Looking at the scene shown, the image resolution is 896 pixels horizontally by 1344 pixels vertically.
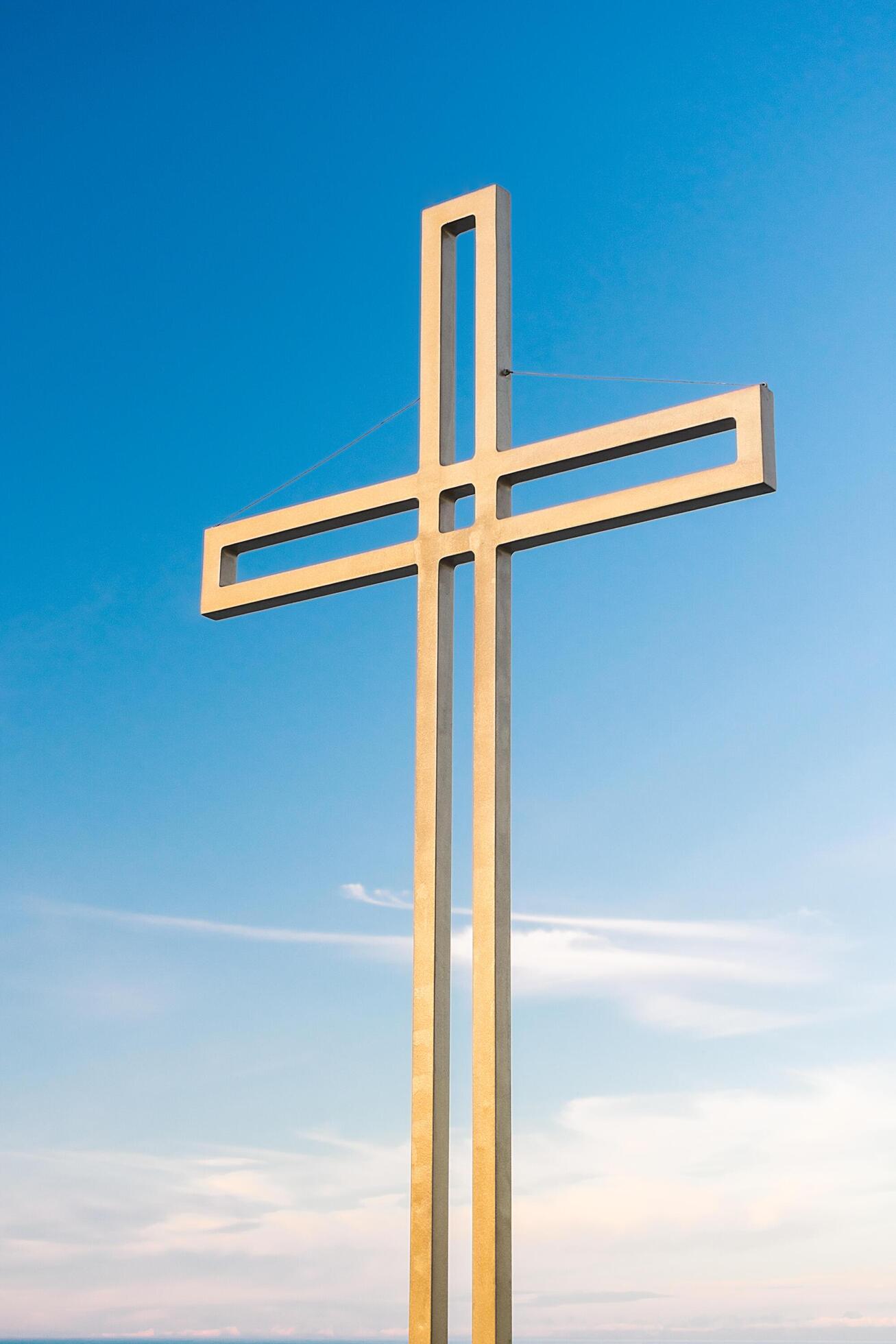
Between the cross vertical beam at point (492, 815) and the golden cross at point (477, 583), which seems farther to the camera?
the golden cross at point (477, 583)

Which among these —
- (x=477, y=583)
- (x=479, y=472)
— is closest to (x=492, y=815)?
(x=477, y=583)

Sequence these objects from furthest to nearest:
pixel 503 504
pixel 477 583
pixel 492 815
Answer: pixel 503 504 < pixel 477 583 < pixel 492 815

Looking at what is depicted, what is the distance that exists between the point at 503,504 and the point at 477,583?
0.34 metres

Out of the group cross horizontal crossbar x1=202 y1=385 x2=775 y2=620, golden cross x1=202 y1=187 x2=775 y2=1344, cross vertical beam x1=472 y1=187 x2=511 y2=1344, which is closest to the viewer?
cross vertical beam x1=472 y1=187 x2=511 y2=1344

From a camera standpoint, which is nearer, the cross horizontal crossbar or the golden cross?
the golden cross

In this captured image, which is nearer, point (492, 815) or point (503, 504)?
point (492, 815)

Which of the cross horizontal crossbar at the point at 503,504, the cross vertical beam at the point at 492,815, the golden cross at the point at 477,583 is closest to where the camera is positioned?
the cross vertical beam at the point at 492,815

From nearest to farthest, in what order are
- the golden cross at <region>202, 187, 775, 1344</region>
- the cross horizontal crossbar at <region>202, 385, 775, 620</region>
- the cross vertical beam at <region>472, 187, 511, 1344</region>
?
1. the cross vertical beam at <region>472, 187, 511, 1344</region>
2. the golden cross at <region>202, 187, 775, 1344</region>
3. the cross horizontal crossbar at <region>202, 385, 775, 620</region>

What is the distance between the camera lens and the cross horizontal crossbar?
5.41 meters

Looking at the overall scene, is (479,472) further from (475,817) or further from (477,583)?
(475,817)

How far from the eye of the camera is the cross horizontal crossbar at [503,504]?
541 cm

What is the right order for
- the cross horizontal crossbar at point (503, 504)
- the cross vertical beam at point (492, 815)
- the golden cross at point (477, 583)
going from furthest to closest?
1. the cross horizontal crossbar at point (503, 504)
2. the golden cross at point (477, 583)
3. the cross vertical beam at point (492, 815)

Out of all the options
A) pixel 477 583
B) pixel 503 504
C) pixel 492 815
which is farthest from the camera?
pixel 503 504

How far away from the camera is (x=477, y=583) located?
18.5 ft
